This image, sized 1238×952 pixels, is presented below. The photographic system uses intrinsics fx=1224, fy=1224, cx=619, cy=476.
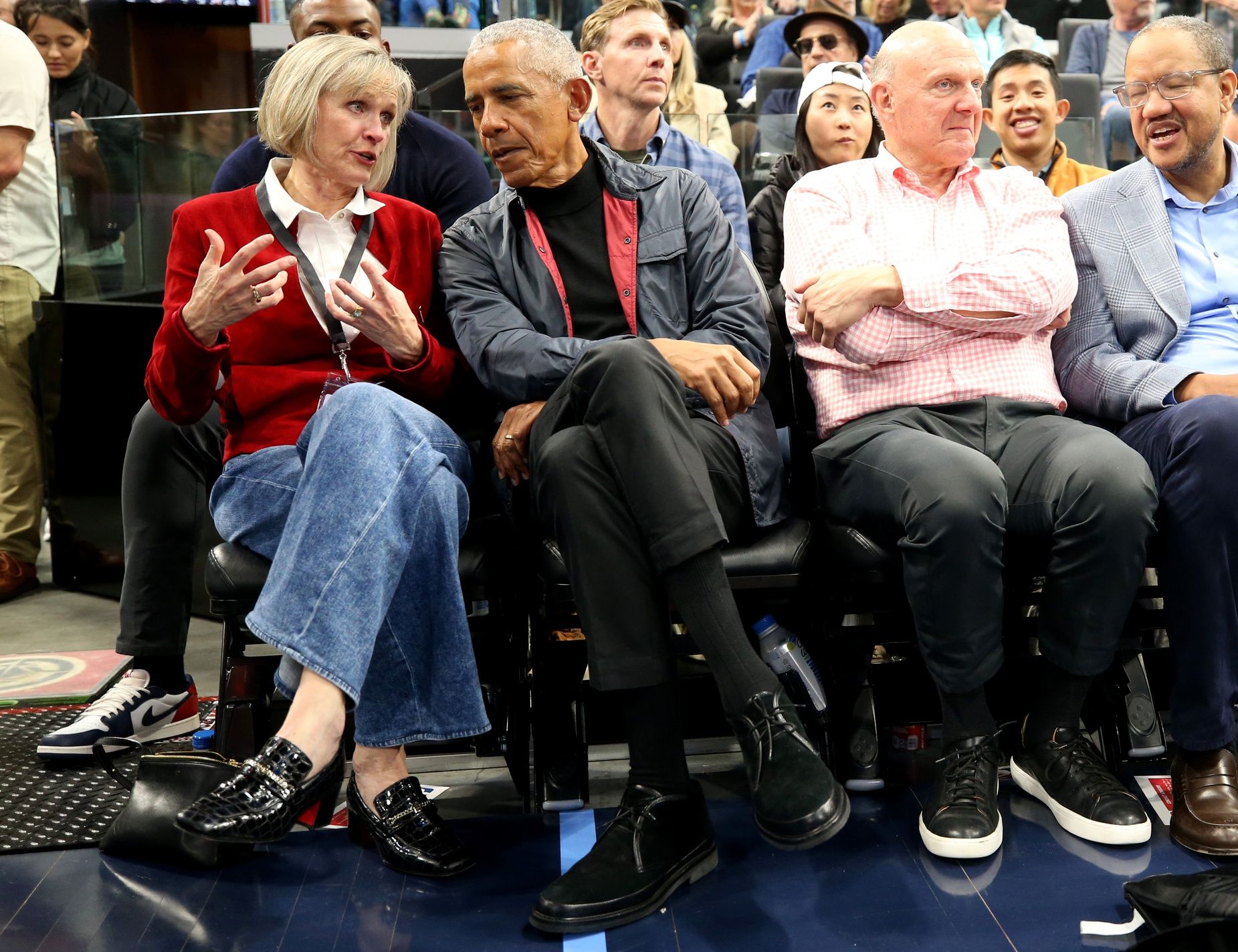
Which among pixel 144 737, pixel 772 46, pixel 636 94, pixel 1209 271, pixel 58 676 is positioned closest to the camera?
pixel 1209 271

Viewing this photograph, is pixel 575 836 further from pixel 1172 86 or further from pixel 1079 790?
pixel 1172 86

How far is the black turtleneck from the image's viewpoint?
2.60 meters

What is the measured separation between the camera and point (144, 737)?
9.18 ft

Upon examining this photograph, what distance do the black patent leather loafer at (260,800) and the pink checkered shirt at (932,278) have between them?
1276mm

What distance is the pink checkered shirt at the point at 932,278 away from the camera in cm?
245

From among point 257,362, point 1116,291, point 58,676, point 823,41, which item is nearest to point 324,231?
point 257,362

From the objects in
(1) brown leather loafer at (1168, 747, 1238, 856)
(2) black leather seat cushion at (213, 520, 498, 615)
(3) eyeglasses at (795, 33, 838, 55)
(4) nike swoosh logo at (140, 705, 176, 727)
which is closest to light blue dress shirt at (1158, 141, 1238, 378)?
(1) brown leather loafer at (1168, 747, 1238, 856)

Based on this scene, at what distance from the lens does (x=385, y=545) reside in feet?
6.81

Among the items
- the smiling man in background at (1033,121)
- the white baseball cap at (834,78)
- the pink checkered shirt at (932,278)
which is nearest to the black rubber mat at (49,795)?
the pink checkered shirt at (932,278)

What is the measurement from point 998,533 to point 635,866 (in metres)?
0.85

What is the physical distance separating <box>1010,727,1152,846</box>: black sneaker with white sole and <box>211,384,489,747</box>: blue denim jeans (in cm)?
105

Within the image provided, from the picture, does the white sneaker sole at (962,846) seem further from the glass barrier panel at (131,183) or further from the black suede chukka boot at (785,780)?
the glass barrier panel at (131,183)

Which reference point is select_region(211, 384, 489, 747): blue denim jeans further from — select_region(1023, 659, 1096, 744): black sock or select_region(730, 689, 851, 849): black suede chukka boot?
select_region(1023, 659, 1096, 744): black sock

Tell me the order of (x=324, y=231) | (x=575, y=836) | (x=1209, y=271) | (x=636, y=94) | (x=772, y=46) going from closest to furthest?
(x=575, y=836)
(x=324, y=231)
(x=1209, y=271)
(x=636, y=94)
(x=772, y=46)
